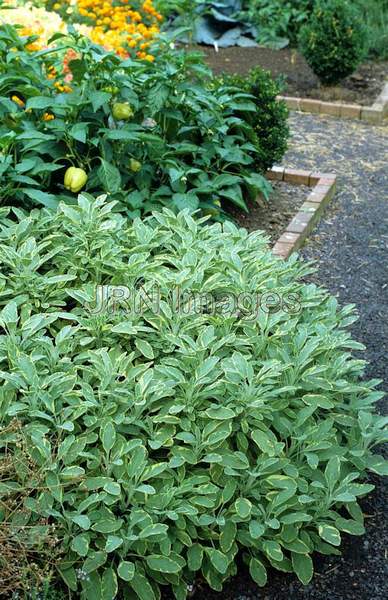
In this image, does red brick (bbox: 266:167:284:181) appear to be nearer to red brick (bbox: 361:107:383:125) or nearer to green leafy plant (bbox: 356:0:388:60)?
red brick (bbox: 361:107:383:125)

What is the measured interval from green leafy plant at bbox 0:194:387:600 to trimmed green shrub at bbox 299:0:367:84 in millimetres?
5017

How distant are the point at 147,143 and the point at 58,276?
1.52m

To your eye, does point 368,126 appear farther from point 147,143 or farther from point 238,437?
point 238,437

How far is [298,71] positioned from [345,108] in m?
1.32

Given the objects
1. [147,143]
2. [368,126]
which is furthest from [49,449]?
[368,126]

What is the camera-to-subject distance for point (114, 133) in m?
4.12

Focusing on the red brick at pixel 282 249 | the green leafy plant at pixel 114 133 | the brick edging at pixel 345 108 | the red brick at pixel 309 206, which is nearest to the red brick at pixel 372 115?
the brick edging at pixel 345 108

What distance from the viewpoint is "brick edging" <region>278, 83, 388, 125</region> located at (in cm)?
748

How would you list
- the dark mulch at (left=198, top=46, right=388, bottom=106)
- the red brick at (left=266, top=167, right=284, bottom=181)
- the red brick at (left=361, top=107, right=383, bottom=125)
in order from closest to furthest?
the red brick at (left=266, top=167, right=284, bottom=181)
the red brick at (left=361, top=107, right=383, bottom=125)
the dark mulch at (left=198, top=46, right=388, bottom=106)

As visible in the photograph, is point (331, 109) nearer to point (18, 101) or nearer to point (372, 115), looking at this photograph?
point (372, 115)

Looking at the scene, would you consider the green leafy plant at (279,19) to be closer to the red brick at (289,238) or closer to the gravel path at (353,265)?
the gravel path at (353,265)

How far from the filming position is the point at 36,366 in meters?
2.75

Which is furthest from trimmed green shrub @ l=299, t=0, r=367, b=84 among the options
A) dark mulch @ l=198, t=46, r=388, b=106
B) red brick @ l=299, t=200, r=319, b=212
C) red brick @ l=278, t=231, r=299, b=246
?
red brick @ l=278, t=231, r=299, b=246

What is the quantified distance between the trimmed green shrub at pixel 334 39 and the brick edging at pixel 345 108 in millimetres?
366
